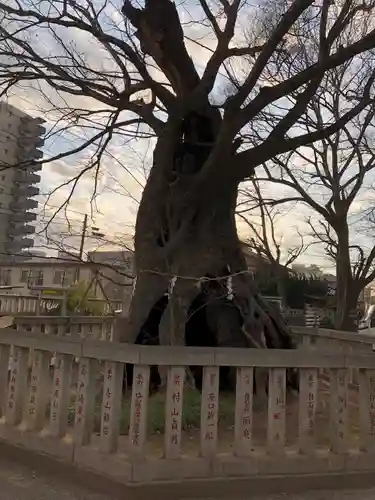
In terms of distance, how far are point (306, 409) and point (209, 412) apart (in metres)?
0.78

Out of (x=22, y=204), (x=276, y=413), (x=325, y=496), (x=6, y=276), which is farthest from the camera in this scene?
(x=6, y=276)

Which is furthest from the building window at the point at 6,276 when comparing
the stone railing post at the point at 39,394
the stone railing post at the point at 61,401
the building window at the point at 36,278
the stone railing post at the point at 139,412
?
the stone railing post at the point at 139,412

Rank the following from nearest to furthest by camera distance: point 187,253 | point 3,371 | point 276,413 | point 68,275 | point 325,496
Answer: point 325,496, point 276,413, point 3,371, point 187,253, point 68,275

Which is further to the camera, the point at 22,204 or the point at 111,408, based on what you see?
the point at 22,204

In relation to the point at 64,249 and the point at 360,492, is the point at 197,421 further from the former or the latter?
the point at 64,249

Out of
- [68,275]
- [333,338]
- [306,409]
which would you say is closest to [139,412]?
[306,409]

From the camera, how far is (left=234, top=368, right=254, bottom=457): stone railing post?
12.4 ft

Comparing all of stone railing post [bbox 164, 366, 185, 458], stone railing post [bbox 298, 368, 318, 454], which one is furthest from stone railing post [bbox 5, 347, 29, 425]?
stone railing post [bbox 298, 368, 318, 454]

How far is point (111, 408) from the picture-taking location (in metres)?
3.67

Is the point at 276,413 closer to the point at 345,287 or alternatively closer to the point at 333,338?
the point at 333,338

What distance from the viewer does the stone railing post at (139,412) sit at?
3.55 meters

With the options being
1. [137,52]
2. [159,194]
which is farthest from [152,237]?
[137,52]

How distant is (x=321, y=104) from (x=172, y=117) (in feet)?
22.2

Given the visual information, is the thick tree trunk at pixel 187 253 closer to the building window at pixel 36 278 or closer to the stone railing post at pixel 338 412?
the stone railing post at pixel 338 412
